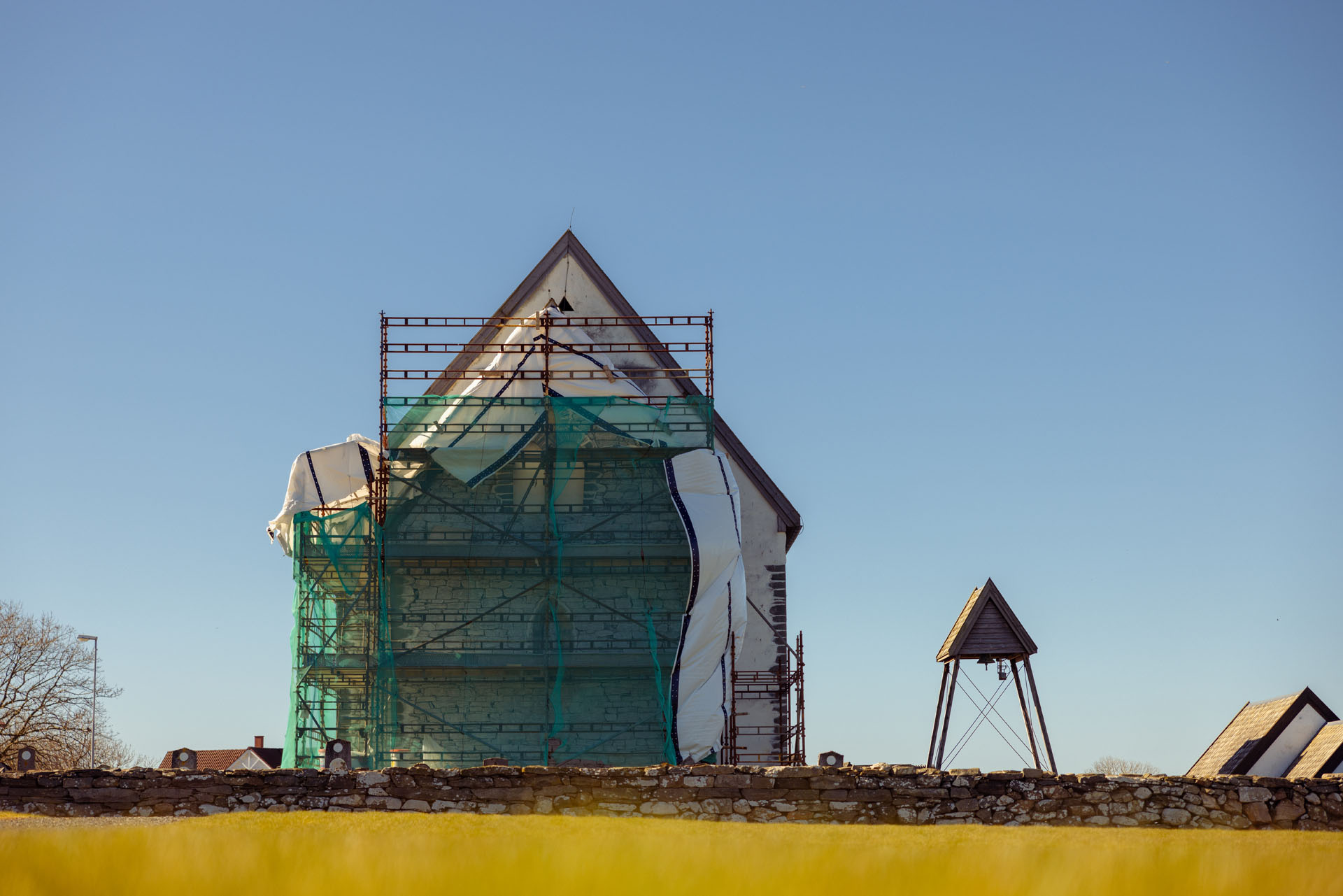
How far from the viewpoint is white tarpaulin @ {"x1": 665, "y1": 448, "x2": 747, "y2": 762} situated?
2280 cm

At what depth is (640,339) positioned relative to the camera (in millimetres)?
26312

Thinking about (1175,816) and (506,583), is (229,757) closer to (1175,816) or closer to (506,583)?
(506,583)

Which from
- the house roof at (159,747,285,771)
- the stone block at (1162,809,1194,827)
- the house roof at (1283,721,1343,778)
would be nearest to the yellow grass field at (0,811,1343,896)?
the stone block at (1162,809,1194,827)

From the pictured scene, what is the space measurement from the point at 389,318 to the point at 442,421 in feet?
7.32

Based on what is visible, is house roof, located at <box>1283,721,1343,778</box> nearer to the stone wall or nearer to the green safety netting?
the stone wall

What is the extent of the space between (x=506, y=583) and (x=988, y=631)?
8411 mm

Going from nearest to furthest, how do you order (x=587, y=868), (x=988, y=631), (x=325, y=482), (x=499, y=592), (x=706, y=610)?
1. (x=587, y=868)
2. (x=988, y=631)
3. (x=706, y=610)
4. (x=499, y=592)
5. (x=325, y=482)

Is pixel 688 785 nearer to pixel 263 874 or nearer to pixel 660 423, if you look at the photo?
pixel 263 874

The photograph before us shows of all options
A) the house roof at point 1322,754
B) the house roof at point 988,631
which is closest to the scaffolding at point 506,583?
the house roof at point 988,631

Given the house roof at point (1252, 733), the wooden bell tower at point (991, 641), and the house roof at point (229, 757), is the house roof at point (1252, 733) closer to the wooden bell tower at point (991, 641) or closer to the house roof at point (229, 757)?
the wooden bell tower at point (991, 641)

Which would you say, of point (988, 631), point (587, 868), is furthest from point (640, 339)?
point (587, 868)

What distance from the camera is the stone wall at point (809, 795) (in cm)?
1302

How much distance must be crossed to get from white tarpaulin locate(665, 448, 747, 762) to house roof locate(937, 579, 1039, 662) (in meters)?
4.19

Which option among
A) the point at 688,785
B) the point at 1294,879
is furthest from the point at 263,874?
the point at 688,785
